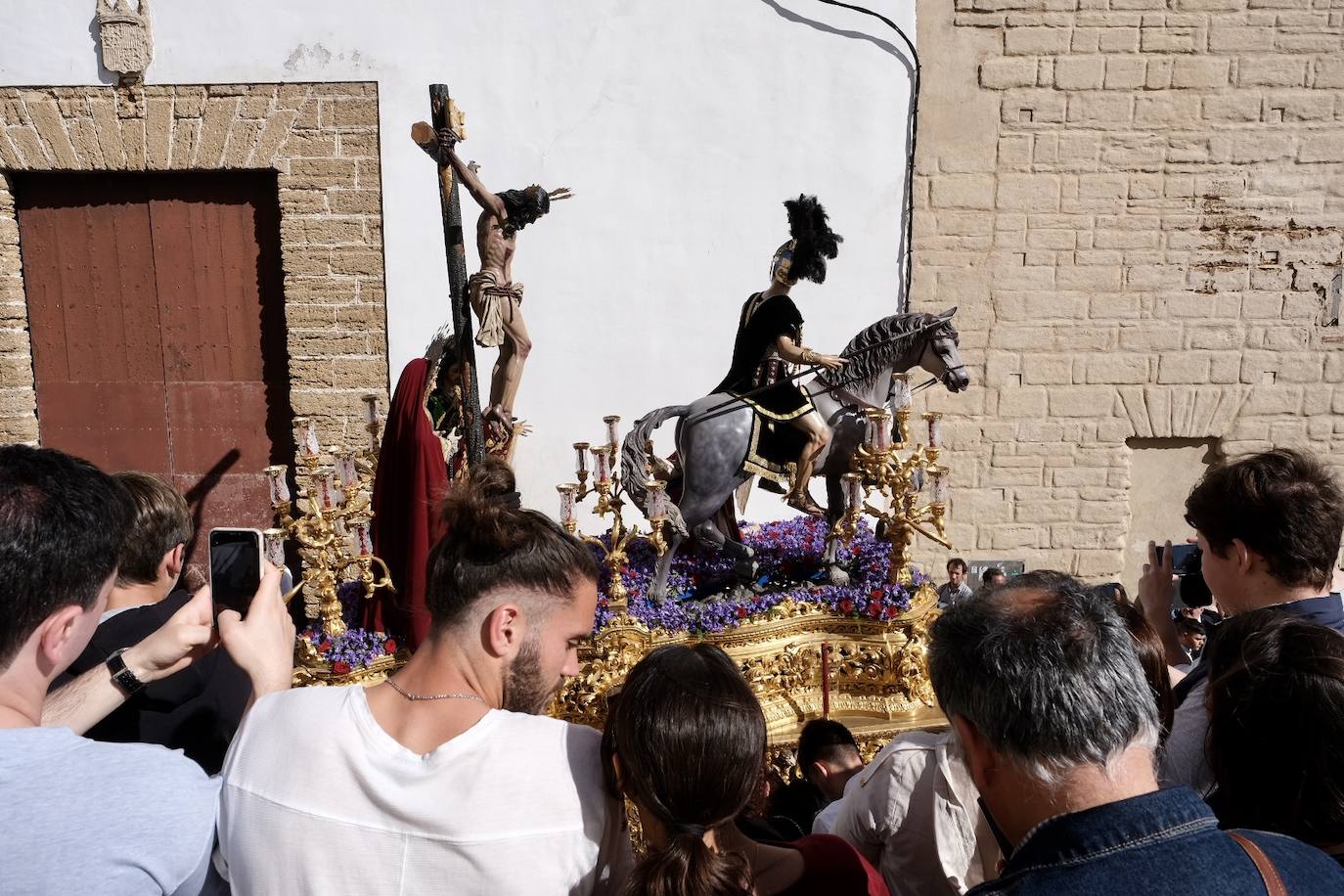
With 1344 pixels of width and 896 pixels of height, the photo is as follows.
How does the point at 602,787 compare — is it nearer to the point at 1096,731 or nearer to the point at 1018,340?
the point at 1096,731

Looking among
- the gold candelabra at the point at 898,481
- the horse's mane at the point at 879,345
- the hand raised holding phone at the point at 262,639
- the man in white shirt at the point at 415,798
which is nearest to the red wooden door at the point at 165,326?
the horse's mane at the point at 879,345

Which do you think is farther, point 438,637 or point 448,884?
point 438,637

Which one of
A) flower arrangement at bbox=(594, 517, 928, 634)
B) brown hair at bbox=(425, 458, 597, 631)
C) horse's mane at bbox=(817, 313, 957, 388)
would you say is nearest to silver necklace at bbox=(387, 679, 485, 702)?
brown hair at bbox=(425, 458, 597, 631)

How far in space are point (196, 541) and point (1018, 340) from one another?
683 cm

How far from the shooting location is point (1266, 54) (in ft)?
22.8

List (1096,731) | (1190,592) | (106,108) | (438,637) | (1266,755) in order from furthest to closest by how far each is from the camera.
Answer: (106,108) < (1190,592) < (438,637) < (1266,755) < (1096,731)

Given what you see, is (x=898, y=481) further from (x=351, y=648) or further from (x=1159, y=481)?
(x=1159, y=481)

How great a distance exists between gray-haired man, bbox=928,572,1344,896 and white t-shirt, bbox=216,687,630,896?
0.67m

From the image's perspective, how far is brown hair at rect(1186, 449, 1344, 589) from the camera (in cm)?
224

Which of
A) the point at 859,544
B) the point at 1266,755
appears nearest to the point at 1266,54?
the point at 859,544

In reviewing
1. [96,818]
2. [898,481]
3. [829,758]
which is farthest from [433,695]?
[898,481]

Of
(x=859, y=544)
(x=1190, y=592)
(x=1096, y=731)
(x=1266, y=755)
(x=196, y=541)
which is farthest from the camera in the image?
(x=196, y=541)

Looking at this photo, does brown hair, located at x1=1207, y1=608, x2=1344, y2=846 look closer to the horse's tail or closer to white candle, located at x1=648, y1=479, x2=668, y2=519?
white candle, located at x1=648, y1=479, x2=668, y2=519

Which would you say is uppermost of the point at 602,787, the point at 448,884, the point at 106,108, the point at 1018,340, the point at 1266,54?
the point at 1266,54
